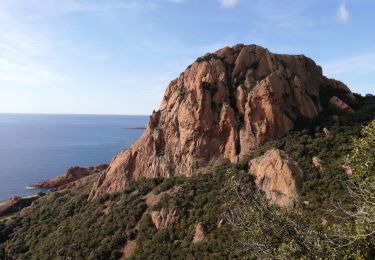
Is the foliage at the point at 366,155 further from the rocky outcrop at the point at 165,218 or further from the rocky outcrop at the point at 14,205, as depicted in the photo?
the rocky outcrop at the point at 14,205

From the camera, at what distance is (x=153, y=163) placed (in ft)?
172

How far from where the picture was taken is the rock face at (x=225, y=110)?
157 ft

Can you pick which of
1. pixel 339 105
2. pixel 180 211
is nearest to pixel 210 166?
pixel 180 211

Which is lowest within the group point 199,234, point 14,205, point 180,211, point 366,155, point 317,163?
point 14,205

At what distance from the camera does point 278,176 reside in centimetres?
3862

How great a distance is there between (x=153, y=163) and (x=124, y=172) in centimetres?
534

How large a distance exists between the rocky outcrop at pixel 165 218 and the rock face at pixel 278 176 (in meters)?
10.7

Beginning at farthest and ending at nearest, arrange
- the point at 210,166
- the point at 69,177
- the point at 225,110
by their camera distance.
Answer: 1. the point at 69,177
2. the point at 225,110
3. the point at 210,166

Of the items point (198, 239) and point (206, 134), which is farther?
point (206, 134)

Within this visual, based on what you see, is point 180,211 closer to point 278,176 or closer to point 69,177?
point 278,176

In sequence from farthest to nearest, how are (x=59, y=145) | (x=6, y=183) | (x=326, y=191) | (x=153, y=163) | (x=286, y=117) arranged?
(x=59, y=145) → (x=6, y=183) → (x=153, y=163) → (x=286, y=117) → (x=326, y=191)

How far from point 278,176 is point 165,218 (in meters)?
14.5

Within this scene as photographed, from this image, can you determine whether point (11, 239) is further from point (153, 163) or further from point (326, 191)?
point (326, 191)

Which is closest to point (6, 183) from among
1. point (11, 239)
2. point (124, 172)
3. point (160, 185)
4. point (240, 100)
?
point (11, 239)
